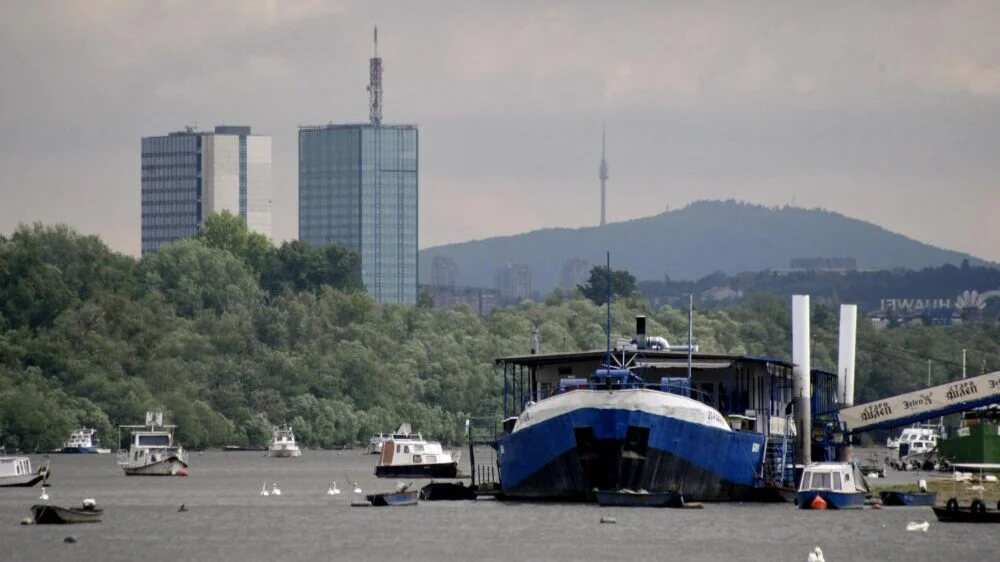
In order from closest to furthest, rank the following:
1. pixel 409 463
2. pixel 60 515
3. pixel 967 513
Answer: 1. pixel 967 513
2. pixel 60 515
3. pixel 409 463

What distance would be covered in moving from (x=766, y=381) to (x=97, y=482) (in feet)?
181

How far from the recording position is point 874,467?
515ft

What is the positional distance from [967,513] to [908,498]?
13326 mm

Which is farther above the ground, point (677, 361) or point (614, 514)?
point (677, 361)

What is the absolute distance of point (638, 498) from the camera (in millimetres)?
102000

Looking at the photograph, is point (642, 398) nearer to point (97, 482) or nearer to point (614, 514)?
point (614, 514)

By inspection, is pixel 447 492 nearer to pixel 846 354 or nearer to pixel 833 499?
pixel 833 499

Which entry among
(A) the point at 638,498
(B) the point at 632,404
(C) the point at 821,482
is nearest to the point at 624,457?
(A) the point at 638,498

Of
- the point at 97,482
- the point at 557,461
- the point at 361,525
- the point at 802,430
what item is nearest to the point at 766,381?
the point at 802,430

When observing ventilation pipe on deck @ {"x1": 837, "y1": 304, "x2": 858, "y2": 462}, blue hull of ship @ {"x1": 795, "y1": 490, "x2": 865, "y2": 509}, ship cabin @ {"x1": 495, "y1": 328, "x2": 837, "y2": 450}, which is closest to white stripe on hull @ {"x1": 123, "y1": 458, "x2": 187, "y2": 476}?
ship cabin @ {"x1": 495, "y1": 328, "x2": 837, "y2": 450}

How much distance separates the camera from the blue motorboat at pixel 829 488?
105 m

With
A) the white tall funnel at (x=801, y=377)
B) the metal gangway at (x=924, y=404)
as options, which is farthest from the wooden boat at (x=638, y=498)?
the metal gangway at (x=924, y=404)

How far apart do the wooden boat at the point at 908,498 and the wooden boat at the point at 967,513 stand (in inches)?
441

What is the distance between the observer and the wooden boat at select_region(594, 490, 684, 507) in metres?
102
